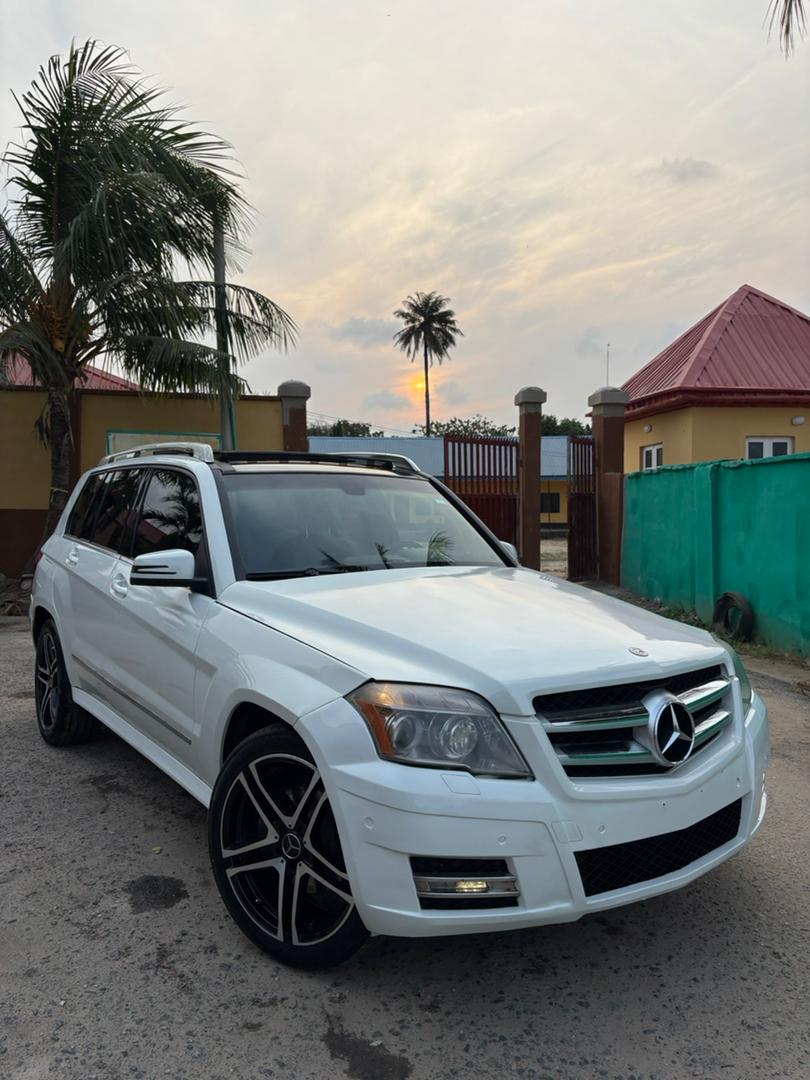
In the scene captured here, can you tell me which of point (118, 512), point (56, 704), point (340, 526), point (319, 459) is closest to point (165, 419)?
point (56, 704)

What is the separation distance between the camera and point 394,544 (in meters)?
3.75

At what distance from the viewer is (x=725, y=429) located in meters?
15.4

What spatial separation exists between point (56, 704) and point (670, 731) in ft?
12.2

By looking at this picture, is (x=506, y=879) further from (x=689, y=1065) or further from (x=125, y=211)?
→ (x=125, y=211)

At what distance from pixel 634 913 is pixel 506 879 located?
1067 mm

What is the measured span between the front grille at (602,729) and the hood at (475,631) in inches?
1.8

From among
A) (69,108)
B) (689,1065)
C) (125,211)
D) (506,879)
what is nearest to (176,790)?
(506,879)

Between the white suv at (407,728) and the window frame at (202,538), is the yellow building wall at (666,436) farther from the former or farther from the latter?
the white suv at (407,728)

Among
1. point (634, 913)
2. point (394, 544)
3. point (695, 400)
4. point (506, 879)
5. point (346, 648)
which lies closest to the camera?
point (506, 879)

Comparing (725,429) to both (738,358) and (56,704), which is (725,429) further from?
(56,704)

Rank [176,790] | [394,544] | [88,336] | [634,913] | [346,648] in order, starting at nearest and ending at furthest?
[346,648] < [634,913] < [394,544] < [176,790] < [88,336]

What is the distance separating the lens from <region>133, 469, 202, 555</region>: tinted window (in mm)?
3613

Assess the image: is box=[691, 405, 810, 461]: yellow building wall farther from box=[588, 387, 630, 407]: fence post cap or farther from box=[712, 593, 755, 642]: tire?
box=[712, 593, 755, 642]: tire

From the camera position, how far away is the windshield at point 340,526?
11.2 ft
